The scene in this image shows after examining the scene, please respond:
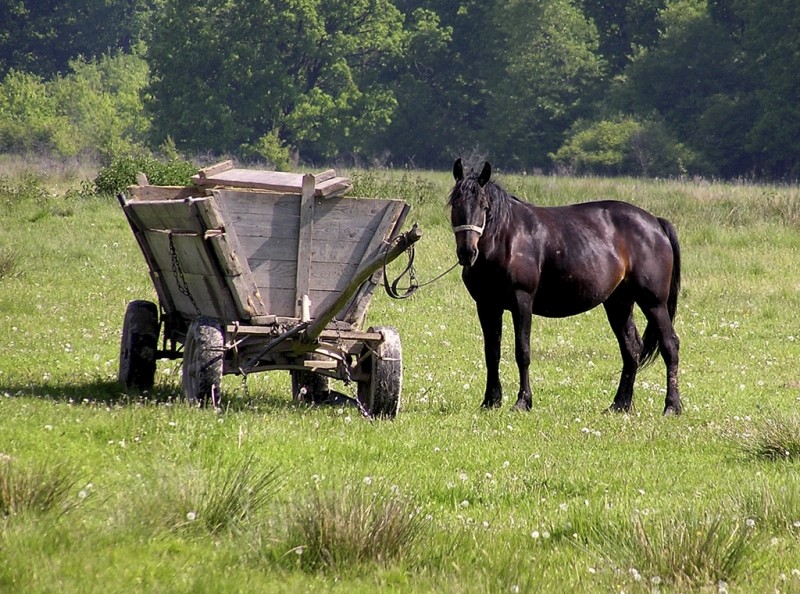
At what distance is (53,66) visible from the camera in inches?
3588

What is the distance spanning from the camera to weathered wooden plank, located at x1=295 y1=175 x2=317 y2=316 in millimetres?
10086

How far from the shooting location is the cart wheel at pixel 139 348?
36.6 ft

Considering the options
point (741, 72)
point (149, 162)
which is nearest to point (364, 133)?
point (741, 72)

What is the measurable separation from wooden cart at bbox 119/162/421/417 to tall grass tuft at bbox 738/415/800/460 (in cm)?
272

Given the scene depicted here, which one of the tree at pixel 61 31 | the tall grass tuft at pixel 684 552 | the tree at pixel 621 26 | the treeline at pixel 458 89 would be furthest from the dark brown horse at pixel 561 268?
the tree at pixel 61 31

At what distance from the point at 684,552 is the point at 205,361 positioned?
4672 millimetres

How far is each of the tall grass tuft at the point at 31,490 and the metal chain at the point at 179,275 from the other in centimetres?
447

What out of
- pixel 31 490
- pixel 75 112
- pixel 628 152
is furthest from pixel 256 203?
pixel 75 112

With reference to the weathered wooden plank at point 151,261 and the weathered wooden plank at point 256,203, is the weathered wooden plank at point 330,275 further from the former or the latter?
the weathered wooden plank at point 151,261

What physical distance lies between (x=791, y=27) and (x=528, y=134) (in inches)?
653

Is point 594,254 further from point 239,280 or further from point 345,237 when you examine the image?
point 239,280

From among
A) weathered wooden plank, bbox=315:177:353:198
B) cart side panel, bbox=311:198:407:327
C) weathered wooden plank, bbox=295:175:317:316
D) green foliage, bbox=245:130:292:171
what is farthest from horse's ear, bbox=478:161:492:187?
green foliage, bbox=245:130:292:171

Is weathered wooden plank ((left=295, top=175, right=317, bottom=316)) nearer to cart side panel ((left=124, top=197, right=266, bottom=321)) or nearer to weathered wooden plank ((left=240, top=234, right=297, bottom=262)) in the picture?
weathered wooden plank ((left=240, top=234, right=297, bottom=262))

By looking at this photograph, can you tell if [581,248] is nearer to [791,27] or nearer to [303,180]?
[303,180]
